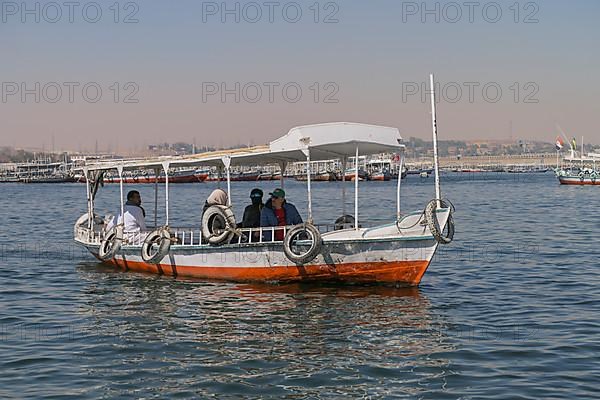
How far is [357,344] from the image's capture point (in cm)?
1334

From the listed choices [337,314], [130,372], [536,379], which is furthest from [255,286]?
[536,379]

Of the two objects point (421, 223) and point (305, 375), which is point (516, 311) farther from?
point (305, 375)

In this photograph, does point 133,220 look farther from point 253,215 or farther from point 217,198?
point 253,215

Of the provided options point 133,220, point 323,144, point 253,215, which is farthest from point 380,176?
point 323,144

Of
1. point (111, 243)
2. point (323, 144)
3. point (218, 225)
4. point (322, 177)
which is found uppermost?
point (322, 177)

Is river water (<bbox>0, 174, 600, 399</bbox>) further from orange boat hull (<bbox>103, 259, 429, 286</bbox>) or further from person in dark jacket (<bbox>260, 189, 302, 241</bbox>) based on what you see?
person in dark jacket (<bbox>260, 189, 302, 241</bbox>)

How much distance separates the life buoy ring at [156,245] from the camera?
19703 millimetres

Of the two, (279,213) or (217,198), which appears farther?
(217,198)

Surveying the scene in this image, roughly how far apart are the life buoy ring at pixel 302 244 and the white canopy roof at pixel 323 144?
170 centimetres

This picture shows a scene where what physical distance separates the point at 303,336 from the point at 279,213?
5.31 metres

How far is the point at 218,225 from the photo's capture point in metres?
18.6

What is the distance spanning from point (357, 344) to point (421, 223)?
4376 millimetres

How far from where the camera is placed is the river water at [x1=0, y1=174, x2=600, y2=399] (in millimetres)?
11250

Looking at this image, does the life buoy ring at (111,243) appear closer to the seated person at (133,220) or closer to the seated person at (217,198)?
the seated person at (133,220)
